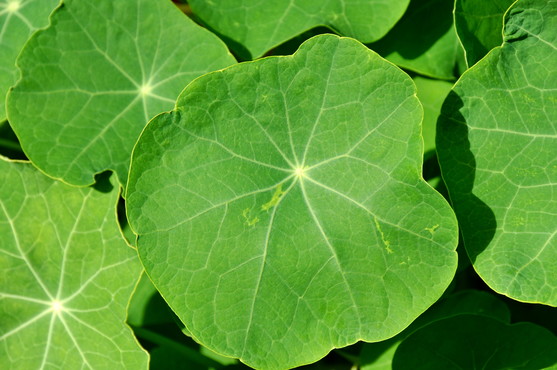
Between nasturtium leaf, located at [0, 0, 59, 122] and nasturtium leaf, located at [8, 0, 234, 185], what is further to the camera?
nasturtium leaf, located at [0, 0, 59, 122]

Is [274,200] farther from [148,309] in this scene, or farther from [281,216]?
[148,309]

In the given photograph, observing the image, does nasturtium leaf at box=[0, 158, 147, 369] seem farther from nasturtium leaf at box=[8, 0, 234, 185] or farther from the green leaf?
the green leaf

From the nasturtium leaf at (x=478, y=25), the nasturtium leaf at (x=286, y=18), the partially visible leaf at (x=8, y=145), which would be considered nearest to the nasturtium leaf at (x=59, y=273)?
the partially visible leaf at (x=8, y=145)

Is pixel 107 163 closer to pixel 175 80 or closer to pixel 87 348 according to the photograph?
pixel 175 80

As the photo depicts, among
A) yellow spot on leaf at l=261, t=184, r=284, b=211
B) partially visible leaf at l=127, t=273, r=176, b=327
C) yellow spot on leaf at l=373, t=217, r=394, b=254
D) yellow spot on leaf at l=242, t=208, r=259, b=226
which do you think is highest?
yellow spot on leaf at l=261, t=184, r=284, b=211

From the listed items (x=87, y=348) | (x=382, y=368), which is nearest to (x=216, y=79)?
(x=87, y=348)

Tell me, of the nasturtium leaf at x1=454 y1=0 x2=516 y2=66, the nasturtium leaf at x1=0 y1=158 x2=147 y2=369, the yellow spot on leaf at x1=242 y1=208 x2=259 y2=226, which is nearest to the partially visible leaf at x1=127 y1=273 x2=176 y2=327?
the nasturtium leaf at x1=0 y1=158 x2=147 y2=369

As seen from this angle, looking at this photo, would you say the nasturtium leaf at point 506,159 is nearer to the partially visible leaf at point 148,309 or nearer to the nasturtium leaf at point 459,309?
the nasturtium leaf at point 459,309
